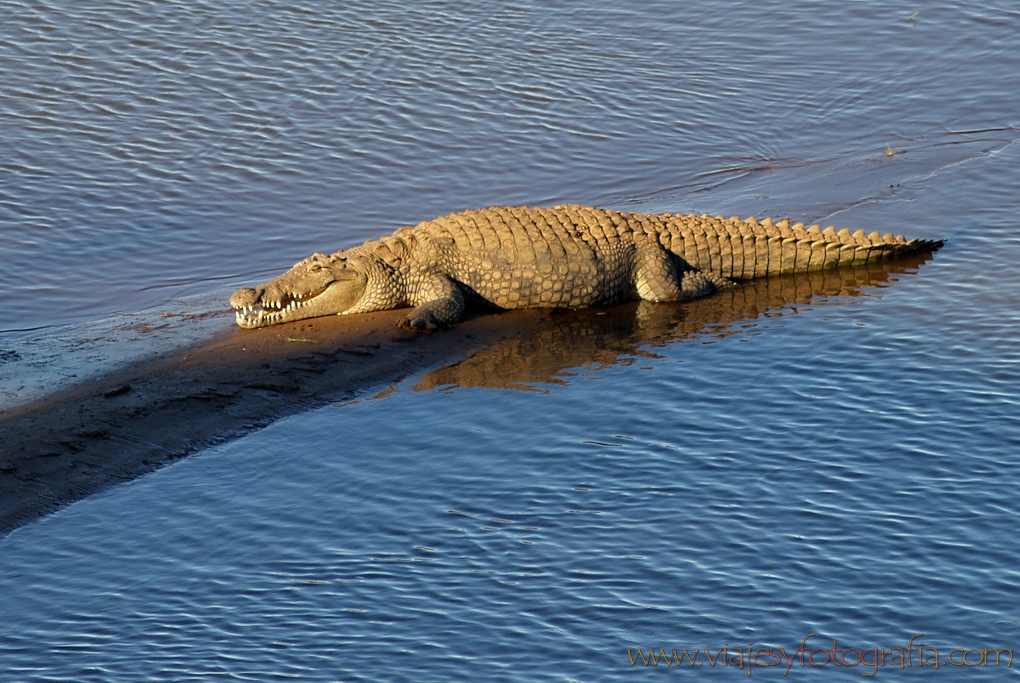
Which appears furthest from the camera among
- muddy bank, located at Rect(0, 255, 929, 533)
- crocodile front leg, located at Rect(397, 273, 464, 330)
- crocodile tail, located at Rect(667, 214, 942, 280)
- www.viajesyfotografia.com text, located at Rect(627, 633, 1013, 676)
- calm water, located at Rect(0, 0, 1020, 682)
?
crocodile tail, located at Rect(667, 214, 942, 280)

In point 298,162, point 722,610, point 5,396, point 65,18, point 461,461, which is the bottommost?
point 722,610

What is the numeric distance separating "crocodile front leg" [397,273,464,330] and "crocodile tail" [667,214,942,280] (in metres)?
2.36

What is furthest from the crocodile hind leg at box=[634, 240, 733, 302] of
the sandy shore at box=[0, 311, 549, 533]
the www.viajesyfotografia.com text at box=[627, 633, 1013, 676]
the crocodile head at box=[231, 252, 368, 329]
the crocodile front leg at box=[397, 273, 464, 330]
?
the www.viajesyfotografia.com text at box=[627, 633, 1013, 676]

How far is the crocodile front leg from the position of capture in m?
11.3

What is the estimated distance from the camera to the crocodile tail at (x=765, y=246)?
1236 cm

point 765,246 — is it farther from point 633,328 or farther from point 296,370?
point 296,370

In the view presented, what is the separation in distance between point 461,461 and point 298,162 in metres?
8.54

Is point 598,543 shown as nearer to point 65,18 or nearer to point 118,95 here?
point 118,95

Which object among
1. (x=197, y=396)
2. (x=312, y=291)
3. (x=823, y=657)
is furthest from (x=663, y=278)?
(x=823, y=657)

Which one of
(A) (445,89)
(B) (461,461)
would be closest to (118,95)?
(A) (445,89)

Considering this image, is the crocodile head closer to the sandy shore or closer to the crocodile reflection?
the sandy shore

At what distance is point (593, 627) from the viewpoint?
23.1ft

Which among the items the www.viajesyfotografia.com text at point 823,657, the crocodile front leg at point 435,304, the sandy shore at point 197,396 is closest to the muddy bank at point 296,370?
the sandy shore at point 197,396

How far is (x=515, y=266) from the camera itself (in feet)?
38.3
